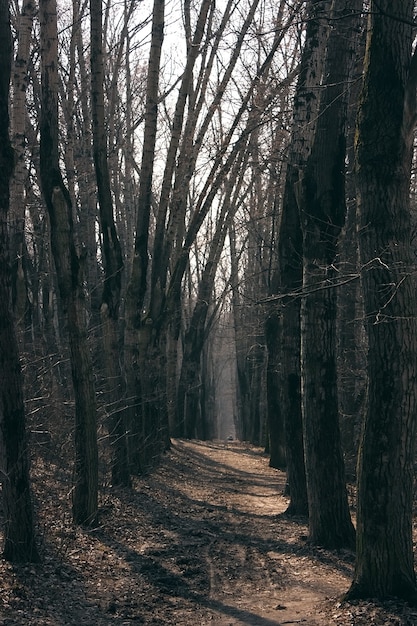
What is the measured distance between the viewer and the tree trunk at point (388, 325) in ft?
21.9

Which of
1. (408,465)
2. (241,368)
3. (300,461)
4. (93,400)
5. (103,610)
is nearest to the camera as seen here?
(408,465)

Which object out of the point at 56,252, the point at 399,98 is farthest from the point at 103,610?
the point at 399,98

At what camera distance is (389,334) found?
671 centimetres

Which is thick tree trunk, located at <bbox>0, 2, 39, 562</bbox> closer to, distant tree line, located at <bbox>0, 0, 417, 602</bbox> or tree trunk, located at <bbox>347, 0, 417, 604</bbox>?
distant tree line, located at <bbox>0, 0, 417, 602</bbox>

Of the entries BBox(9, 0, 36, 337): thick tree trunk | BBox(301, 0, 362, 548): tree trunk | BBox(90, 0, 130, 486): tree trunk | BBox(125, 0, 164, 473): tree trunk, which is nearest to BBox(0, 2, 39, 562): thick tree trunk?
BBox(301, 0, 362, 548): tree trunk

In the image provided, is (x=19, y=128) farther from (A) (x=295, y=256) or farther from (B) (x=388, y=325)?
(B) (x=388, y=325)

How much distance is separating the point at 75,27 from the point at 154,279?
6.28 m

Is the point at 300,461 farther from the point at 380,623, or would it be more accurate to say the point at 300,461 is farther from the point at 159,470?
the point at 159,470

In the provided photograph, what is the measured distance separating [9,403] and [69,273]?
8.71 feet

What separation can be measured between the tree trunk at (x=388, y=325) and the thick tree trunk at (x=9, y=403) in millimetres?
3403

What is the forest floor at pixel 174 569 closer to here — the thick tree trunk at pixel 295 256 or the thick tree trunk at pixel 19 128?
the thick tree trunk at pixel 295 256

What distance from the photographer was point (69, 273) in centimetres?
981

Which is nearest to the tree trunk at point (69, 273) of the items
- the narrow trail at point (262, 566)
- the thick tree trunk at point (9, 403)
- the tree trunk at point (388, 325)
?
the narrow trail at point (262, 566)

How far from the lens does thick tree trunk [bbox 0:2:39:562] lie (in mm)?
7492
